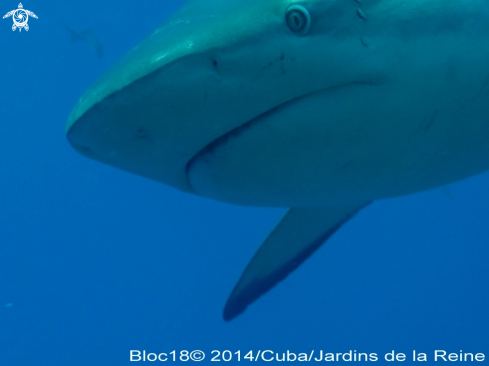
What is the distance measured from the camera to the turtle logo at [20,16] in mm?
22016

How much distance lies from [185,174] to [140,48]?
1.55ft

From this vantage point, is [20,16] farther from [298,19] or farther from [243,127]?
[298,19]

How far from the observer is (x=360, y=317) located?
647 inches

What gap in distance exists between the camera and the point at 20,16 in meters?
24.2

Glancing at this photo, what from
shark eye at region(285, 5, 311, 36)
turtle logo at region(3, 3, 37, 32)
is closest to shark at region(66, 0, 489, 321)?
shark eye at region(285, 5, 311, 36)

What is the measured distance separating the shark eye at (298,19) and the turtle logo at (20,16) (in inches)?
948

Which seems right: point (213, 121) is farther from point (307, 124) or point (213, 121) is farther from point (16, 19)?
point (16, 19)

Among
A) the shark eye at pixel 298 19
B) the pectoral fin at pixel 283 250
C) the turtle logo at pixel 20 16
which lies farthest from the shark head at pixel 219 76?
the turtle logo at pixel 20 16

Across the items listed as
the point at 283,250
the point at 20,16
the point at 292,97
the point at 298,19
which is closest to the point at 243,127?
the point at 292,97

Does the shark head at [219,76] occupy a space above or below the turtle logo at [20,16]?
below

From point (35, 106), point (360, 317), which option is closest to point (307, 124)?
point (360, 317)

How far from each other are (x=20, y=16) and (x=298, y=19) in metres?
27.2

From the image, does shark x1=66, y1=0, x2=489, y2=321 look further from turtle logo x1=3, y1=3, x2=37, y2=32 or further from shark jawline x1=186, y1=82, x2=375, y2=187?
turtle logo x1=3, y1=3, x2=37, y2=32

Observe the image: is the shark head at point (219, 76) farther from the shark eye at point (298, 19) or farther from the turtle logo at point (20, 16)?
the turtle logo at point (20, 16)
